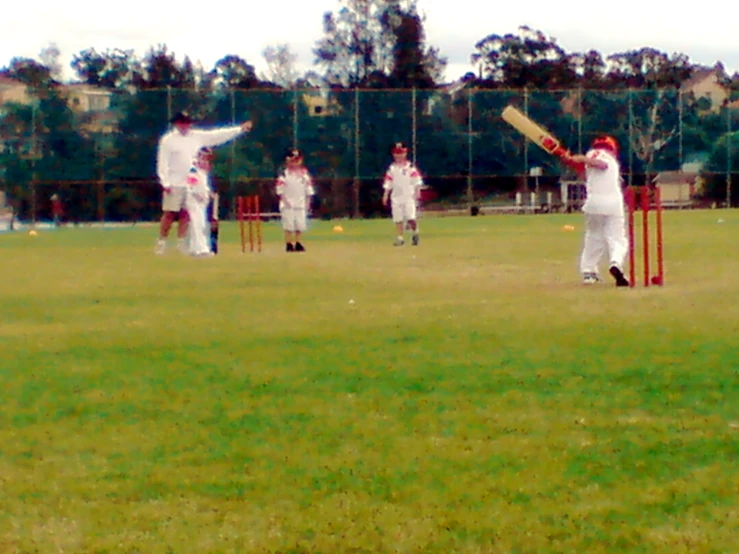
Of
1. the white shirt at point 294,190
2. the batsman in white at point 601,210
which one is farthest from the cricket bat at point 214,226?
the batsman in white at point 601,210

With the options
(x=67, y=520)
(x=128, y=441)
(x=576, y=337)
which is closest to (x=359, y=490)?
(x=67, y=520)

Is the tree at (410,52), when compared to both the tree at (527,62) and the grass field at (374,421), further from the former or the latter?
the grass field at (374,421)

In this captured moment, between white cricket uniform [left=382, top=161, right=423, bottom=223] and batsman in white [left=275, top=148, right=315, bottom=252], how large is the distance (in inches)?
73.0

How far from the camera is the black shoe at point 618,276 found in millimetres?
15211

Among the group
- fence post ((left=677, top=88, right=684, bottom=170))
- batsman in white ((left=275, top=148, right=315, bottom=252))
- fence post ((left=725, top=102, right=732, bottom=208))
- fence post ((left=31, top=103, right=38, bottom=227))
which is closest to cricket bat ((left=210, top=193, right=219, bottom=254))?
batsman in white ((left=275, top=148, right=315, bottom=252))

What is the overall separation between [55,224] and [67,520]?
40756mm

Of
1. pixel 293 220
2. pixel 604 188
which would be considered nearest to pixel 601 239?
Answer: pixel 604 188

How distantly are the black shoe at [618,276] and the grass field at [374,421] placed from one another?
0.21m

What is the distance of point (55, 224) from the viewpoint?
148 feet

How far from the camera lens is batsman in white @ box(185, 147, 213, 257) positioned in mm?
23391

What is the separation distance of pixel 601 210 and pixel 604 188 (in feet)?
0.80

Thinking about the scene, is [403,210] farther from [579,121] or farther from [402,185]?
[579,121]

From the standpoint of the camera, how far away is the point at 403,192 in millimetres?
28250

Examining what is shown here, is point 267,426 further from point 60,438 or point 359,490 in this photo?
point 359,490
